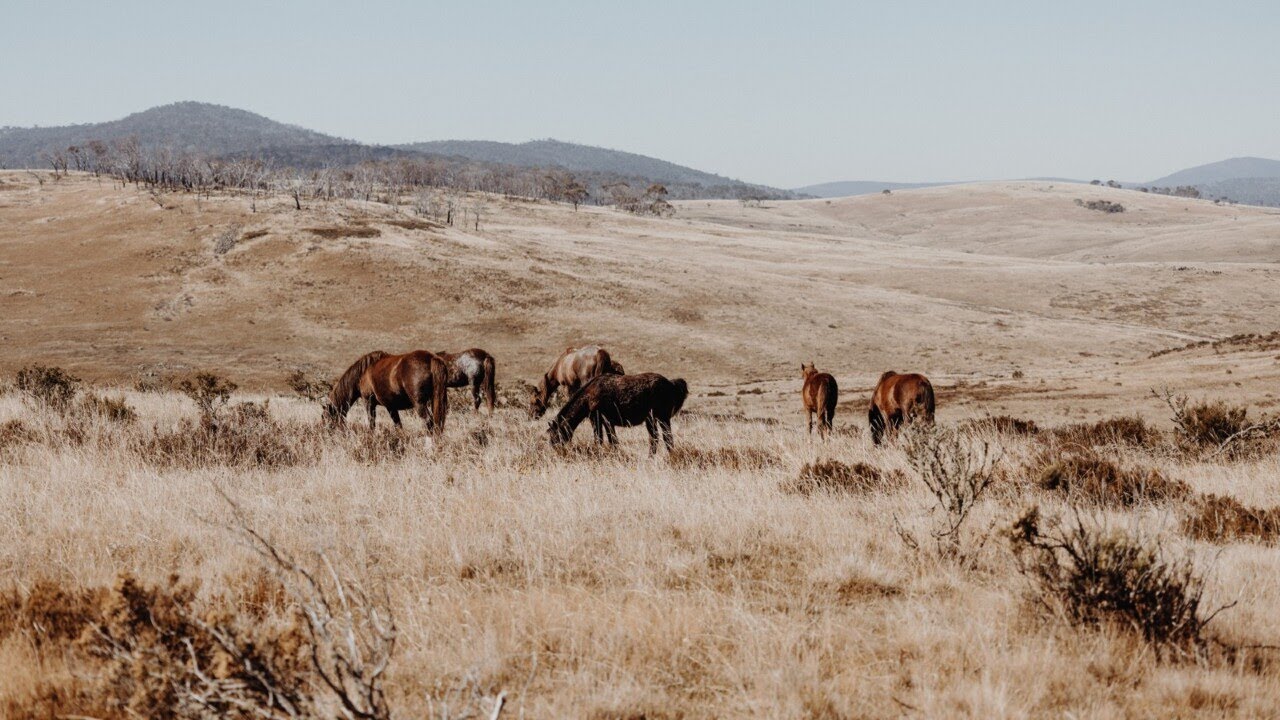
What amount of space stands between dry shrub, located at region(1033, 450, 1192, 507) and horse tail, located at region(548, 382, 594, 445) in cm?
614

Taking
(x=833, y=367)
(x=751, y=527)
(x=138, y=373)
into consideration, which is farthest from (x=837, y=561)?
(x=833, y=367)

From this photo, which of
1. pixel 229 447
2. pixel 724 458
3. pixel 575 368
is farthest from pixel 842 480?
pixel 575 368

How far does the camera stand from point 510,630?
14.1 ft

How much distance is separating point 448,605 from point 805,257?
104460mm

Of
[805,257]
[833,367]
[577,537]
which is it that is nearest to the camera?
[577,537]

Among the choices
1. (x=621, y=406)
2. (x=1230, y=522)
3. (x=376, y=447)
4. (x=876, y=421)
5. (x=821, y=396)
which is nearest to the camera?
(x=1230, y=522)

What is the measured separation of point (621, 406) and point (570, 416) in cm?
84

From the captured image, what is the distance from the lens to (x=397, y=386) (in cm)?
1445

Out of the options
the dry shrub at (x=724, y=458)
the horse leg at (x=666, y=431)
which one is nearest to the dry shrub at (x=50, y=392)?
the horse leg at (x=666, y=431)

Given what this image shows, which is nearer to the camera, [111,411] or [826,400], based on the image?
[111,411]

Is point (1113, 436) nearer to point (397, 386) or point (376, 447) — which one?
point (376, 447)

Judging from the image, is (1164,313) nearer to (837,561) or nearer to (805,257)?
(805,257)

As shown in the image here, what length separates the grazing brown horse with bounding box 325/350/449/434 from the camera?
45.7 feet

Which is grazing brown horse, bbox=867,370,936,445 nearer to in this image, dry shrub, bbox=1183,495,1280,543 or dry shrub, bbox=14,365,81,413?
dry shrub, bbox=1183,495,1280,543
